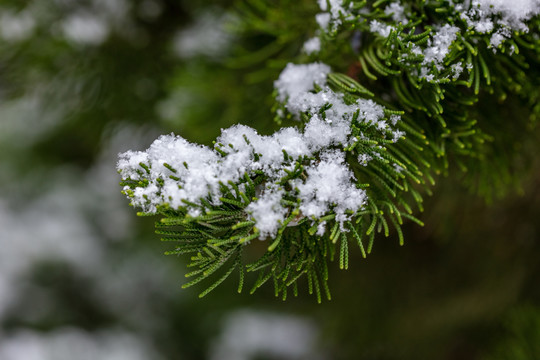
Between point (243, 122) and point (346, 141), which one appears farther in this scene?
point (243, 122)

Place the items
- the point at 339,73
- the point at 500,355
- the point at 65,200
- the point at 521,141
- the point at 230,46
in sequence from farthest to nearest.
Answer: the point at 65,200, the point at 500,355, the point at 230,46, the point at 521,141, the point at 339,73

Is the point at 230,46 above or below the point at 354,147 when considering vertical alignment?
above

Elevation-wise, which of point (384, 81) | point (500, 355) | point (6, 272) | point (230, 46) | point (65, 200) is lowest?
point (500, 355)

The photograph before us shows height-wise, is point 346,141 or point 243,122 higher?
point 243,122

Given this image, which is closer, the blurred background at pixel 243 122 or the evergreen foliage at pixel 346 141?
the evergreen foliage at pixel 346 141

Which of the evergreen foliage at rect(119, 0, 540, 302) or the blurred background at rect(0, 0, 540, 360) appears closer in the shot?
the evergreen foliage at rect(119, 0, 540, 302)

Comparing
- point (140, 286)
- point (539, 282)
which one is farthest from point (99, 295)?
point (539, 282)

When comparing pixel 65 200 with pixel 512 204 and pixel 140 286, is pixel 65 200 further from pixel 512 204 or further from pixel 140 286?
pixel 512 204

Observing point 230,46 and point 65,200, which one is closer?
point 230,46
